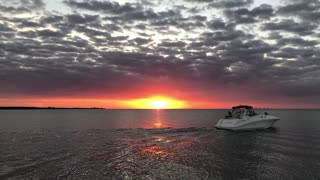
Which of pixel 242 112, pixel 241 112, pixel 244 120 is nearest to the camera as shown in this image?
pixel 244 120

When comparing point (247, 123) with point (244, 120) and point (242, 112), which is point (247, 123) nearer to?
point (244, 120)

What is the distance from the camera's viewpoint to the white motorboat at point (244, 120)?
156 ft

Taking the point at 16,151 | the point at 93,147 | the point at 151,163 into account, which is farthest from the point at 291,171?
the point at 16,151

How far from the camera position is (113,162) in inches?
858

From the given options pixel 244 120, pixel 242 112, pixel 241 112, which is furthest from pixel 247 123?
pixel 241 112

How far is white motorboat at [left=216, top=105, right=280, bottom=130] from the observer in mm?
47569

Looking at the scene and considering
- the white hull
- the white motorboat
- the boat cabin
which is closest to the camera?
the white hull

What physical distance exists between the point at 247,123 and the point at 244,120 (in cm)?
76

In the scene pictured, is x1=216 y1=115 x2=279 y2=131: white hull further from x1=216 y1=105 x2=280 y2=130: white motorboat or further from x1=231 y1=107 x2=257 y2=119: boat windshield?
x1=231 y1=107 x2=257 y2=119: boat windshield

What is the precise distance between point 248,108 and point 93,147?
102 feet

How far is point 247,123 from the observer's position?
4838 centimetres

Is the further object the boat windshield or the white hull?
the boat windshield

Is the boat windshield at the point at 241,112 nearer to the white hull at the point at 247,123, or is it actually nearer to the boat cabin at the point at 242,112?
the boat cabin at the point at 242,112

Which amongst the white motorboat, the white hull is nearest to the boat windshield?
the white motorboat
